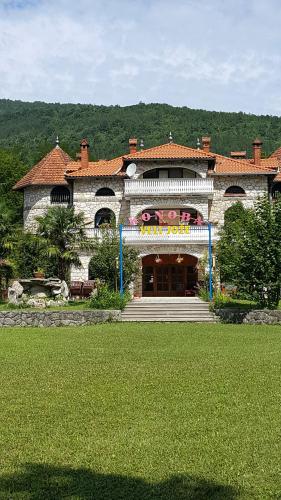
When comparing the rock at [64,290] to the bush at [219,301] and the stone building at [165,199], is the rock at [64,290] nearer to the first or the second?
the stone building at [165,199]

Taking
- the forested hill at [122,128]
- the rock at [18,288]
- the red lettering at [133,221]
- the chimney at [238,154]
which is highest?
the forested hill at [122,128]

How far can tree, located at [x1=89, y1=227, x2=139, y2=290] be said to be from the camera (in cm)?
2838

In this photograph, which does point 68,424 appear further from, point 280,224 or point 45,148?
point 45,148

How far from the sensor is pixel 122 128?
250 feet

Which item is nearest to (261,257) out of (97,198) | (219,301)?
(219,301)

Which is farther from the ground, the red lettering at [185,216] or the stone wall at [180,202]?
the stone wall at [180,202]

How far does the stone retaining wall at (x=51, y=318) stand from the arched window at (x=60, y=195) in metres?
14.8

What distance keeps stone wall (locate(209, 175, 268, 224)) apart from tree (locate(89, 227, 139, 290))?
7.18 m

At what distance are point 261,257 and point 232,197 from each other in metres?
13.2

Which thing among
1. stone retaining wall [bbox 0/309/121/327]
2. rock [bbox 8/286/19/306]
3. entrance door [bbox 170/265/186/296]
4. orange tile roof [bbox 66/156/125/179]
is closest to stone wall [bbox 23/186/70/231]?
orange tile roof [bbox 66/156/125/179]

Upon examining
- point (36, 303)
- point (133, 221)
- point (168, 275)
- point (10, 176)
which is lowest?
point (36, 303)

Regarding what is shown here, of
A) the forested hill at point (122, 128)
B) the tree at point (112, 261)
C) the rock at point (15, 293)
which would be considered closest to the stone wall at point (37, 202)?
the tree at point (112, 261)

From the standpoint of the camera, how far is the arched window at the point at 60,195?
37.0m

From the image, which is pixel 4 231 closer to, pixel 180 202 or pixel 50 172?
pixel 50 172
